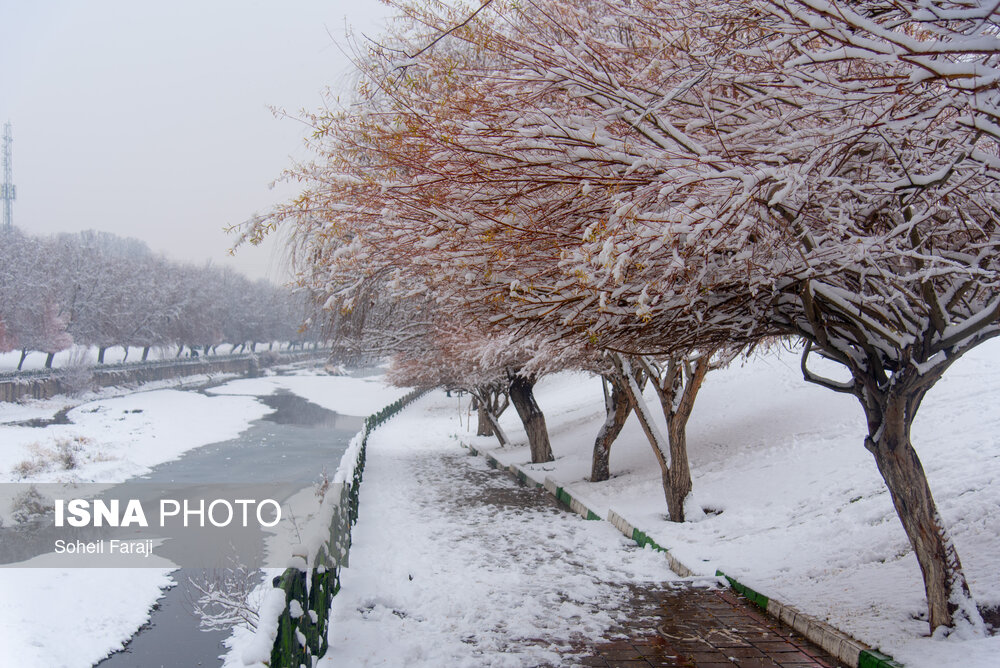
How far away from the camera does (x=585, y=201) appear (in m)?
5.60

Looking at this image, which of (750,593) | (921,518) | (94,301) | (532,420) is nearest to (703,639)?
(750,593)

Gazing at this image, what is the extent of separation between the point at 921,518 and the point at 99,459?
32.2m

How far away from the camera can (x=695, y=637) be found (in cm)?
683

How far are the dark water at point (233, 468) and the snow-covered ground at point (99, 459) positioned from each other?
0.47 metres

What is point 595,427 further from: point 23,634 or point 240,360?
point 240,360

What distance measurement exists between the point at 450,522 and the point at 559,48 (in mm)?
10413

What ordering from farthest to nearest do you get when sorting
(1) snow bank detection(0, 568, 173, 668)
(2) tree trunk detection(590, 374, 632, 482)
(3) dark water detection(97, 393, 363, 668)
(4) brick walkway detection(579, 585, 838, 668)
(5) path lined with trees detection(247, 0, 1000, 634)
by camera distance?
(2) tree trunk detection(590, 374, 632, 482) → (1) snow bank detection(0, 568, 173, 668) → (3) dark water detection(97, 393, 363, 668) → (4) brick walkway detection(579, 585, 838, 668) → (5) path lined with trees detection(247, 0, 1000, 634)

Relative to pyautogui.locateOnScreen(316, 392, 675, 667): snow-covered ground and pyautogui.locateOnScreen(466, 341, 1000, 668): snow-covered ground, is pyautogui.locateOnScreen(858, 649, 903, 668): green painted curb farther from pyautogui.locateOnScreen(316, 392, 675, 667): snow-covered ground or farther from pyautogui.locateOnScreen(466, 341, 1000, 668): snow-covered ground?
pyautogui.locateOnScreen(316, 392, 675, 667): snow-covered ground

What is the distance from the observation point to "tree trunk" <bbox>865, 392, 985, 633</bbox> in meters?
6.02

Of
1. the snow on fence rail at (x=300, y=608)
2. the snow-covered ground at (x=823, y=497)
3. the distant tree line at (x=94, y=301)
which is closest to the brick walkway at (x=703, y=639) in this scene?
the snow-covered ground at (x=823, y=497)

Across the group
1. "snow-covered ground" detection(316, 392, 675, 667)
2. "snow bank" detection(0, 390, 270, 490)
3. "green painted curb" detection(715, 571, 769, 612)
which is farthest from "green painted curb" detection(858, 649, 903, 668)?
"snow bank" detection(0, 390, 270, 490)

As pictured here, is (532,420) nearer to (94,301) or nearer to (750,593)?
(750,593)

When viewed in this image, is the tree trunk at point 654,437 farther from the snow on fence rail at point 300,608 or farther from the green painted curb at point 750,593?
the snow on fence rail at point 300,608

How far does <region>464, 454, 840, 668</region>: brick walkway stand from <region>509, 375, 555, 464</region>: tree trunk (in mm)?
12902
